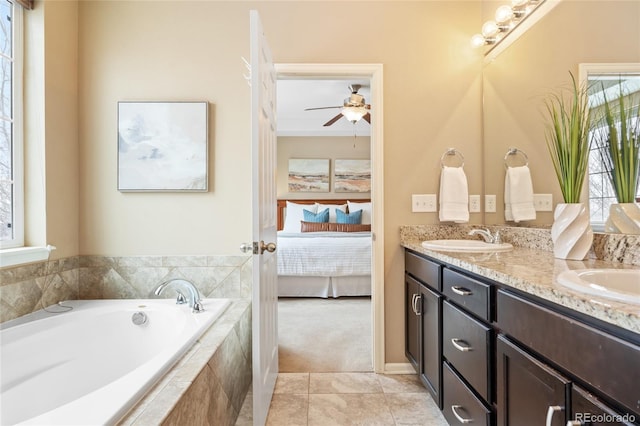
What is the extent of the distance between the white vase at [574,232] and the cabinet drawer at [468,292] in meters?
0.45

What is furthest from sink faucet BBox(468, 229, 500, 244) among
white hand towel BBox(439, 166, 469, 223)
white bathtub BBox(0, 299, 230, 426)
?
white bathtub BBox(0, 299, 230, 426)

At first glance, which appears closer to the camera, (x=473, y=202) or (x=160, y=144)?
(x=160, y=144)

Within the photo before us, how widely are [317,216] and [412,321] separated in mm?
3442

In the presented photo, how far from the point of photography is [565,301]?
2.54 feet

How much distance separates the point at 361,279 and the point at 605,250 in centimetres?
270

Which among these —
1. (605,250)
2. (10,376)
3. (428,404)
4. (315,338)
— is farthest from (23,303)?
(605,250)

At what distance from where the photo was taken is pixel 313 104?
4.76 m

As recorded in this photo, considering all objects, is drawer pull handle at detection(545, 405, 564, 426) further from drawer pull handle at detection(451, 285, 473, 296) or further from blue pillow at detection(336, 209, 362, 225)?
blue pillow at detection(336, 209, 362, 225)

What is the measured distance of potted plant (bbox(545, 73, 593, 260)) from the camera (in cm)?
131

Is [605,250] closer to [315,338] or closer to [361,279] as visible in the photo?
[315,338]

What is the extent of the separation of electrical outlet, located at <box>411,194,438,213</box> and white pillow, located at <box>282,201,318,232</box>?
3.25 m

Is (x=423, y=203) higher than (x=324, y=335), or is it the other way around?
(x=423, y=203)

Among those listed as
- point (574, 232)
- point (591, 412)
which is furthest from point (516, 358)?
point (574, 232)

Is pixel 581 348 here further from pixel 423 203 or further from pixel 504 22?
pixel 504 22
